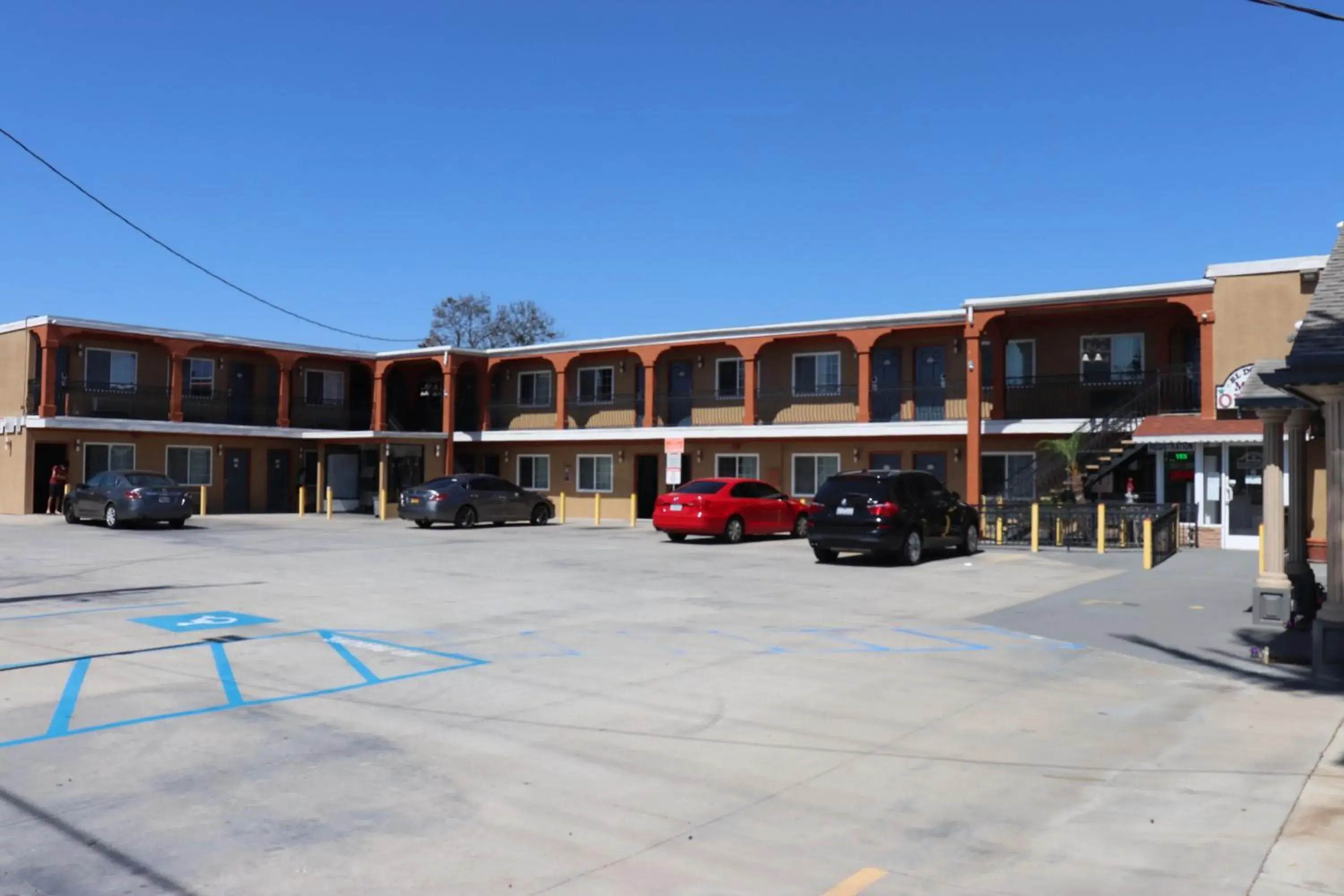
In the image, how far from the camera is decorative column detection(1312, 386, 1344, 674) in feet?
32.1

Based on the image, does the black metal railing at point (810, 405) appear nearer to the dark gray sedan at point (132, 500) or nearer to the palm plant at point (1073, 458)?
the palm plant at point (1073, 458)

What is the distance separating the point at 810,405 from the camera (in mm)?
34500

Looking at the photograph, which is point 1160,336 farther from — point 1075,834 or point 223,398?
point 223,398

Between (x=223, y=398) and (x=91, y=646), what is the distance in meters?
30.4

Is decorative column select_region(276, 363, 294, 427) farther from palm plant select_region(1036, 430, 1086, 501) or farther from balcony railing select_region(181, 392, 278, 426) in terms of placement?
palm plant select_region(1036, 430, 1086, 501)

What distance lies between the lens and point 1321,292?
1134 centimetres

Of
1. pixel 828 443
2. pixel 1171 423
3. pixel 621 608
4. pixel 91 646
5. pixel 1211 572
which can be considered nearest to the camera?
pixel 91 646

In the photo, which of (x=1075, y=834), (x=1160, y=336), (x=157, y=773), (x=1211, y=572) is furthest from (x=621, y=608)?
(x=1160, y=336)

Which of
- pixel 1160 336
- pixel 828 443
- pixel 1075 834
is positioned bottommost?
pixel 1075 834

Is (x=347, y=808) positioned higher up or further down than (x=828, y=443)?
further down

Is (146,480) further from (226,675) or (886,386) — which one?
(226,675)

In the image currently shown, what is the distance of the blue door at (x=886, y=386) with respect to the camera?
107 feet

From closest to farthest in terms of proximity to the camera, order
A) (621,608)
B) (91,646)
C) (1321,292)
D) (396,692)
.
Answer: (396,692) < (91,646) < (1321,292) < (621,608)

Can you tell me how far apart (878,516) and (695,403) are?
17387 mm
